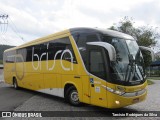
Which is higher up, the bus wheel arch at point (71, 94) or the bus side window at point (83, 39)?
the bus side window at point (83, 39)

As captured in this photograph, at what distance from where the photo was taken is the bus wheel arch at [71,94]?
36.4 ft

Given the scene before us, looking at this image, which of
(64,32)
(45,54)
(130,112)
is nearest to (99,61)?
(130,112)

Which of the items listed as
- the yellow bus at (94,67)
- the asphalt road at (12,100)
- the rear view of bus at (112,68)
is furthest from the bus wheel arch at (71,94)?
the asphalt road at (12,100)

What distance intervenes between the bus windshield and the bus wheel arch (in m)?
2.67

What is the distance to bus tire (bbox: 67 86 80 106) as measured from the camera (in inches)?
435

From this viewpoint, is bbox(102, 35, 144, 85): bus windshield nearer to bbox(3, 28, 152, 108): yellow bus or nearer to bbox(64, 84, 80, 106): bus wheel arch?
bbox(3, 28, 152, 108): yellow bus

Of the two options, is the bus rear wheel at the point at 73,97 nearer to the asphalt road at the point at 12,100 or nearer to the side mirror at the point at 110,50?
the asphalt road at the point at 12,100

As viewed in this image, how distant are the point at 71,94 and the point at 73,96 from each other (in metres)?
0.13

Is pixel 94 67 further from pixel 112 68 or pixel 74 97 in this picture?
pixel 74 97

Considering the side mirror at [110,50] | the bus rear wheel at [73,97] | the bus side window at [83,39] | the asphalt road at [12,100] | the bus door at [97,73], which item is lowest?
the asphalt road at [12,100]

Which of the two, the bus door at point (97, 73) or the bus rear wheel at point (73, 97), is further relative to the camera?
the bus rear wheel at point (73, 97)

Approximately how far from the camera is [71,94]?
37.1ft

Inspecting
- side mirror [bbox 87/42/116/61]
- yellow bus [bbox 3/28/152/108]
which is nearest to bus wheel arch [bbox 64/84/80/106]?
yellow bus [bbox 3/28/152/108]

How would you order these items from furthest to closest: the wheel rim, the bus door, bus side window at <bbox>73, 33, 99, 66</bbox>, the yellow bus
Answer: the wheel rim, bus side window at <bbox>73, 33, 99, 66</bbox>, the bus door, the yellow bus
